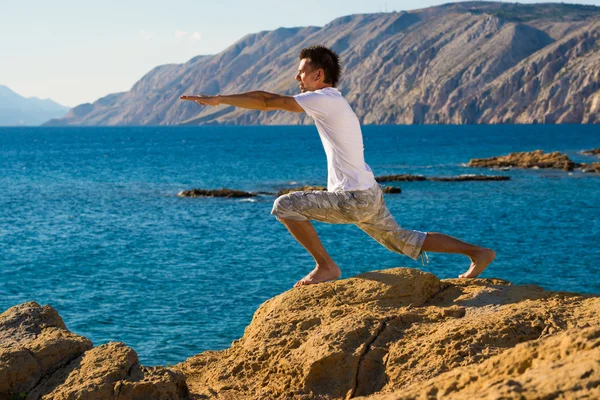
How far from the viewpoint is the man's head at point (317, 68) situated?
6.90 metres

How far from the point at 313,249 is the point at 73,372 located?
8.17 ft

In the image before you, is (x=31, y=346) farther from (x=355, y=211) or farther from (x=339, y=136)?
(x=339, y=136)

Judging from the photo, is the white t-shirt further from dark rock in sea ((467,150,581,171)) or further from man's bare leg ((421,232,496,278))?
dark rock in sea ((467,150,581,171))

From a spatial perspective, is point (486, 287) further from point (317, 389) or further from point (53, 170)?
point (53, 170)

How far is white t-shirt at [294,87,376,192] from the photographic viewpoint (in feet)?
21.6

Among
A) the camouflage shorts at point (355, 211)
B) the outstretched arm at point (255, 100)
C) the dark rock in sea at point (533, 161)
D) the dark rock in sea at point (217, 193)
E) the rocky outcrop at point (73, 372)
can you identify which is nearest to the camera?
the rocky outcrop at point (73, 372)

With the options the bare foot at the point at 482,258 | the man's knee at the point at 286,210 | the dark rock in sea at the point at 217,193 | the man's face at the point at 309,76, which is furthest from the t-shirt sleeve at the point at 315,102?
the dark rock in sea at the point at 217,193

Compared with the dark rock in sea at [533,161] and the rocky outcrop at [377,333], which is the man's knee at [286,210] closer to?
the rocky outcrop at [377,333]

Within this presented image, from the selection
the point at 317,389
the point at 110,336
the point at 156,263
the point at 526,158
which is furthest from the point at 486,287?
the point at 526,158

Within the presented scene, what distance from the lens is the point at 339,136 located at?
6.84 meters

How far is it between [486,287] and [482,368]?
293cm

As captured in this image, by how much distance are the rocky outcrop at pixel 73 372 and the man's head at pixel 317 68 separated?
275cm

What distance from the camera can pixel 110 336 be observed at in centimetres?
1781

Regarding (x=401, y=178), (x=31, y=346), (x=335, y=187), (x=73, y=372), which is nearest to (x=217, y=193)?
(x=401, y=178)
